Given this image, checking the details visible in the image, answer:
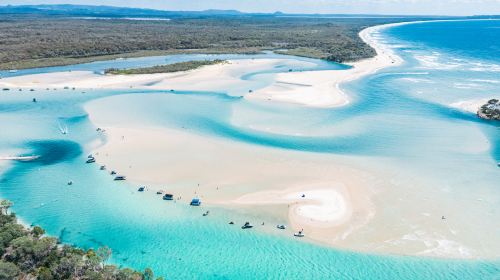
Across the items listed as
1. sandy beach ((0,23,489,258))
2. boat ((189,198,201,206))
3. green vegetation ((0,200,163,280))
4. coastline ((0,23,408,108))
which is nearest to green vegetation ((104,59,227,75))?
coastline ((0,23,408,108))

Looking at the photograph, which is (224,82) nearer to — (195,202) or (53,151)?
(53,151)

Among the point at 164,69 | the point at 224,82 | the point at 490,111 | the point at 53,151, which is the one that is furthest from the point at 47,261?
the point at 164,69

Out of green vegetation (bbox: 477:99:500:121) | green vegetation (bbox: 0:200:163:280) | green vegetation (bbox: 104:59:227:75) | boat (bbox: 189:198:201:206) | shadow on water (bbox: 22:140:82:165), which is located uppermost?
green vegetation (bbox: 104:59:227:75)

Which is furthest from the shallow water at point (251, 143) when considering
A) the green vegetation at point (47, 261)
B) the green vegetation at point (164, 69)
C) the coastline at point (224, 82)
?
the green vegetation at point (164, 69)

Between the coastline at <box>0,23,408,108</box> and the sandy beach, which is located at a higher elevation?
the coastline at <box>0,23,408,108</box>

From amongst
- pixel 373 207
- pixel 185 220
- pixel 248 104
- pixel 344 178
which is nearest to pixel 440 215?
pixel 373 207

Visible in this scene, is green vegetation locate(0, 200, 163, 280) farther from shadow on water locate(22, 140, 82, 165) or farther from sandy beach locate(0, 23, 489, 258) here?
shadow on water locate(22, 140, 82, 165)
